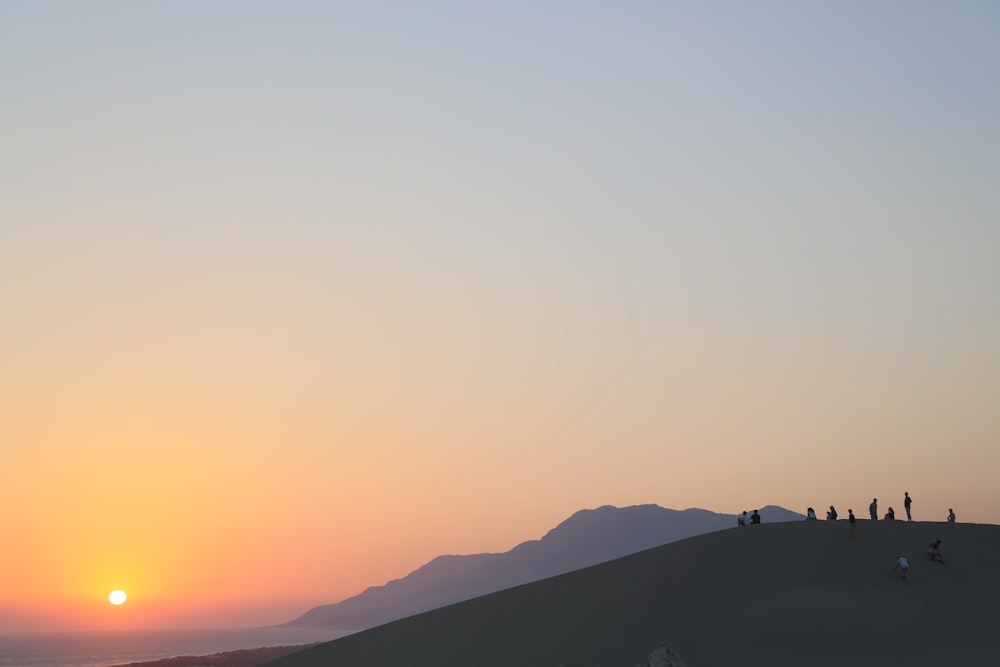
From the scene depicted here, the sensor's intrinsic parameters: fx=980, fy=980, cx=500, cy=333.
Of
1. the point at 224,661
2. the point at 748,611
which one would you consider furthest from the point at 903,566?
the point at 224,661

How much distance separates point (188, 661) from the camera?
89.4 metres

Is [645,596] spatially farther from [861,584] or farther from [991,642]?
[991,642]

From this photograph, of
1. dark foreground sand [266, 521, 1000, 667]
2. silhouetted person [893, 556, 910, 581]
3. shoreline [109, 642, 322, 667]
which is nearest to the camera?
dark foreground sand [266, 521, 1000, 667]

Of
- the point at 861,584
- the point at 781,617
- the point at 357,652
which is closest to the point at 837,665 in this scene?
the point at 781,617

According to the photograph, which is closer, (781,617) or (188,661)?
(781,617)

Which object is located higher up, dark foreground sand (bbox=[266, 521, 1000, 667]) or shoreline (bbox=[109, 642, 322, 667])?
dark foreground sand (bbox=[266, 521, 1000, 667])

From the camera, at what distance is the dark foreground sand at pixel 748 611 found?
1022 inches

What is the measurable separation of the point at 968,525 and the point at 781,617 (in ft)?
35.3

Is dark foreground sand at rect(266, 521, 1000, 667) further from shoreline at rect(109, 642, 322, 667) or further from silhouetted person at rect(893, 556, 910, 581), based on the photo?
shoreline at rect(109, 642, 322, 667)

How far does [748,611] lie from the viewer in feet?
94.5

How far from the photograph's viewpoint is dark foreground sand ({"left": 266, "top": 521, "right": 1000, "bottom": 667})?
26.0 metres

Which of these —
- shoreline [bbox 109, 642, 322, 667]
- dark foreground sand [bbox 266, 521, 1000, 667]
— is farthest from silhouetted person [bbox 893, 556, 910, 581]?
shoreline [bbox 109, 642, 322, 667]

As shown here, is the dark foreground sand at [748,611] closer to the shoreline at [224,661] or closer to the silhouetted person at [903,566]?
the silhouetted person at [903,566]

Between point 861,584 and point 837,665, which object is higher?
point 861,584
